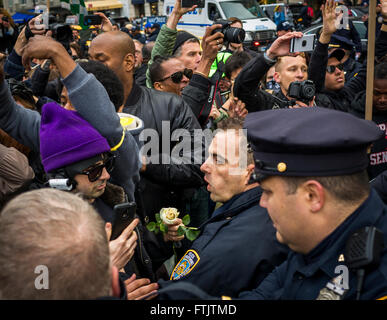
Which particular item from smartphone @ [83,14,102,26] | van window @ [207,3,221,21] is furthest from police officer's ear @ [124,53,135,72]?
van window @ [207,3,221,21]

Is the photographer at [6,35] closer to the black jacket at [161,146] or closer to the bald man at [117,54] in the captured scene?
the bald man at [117,54]

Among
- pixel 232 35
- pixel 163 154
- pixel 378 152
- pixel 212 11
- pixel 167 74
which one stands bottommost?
pixel 378 152

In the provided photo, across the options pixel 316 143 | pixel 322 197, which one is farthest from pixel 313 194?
pixel 316 143

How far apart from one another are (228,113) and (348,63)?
2.78m

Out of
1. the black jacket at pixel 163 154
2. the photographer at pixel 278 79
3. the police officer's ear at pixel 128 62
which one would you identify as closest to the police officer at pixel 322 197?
the black jacket at pixel 163 154

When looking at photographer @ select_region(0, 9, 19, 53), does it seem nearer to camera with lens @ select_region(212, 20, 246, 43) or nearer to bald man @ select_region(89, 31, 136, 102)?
bald man @ select_region(89, 31, 136, 102)

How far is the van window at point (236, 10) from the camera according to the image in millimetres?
15875

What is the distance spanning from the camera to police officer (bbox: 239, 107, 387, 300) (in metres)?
1.39

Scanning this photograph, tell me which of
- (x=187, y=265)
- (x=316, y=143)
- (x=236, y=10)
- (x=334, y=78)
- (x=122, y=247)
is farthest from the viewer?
(x=236, y=10)

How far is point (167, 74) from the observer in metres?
3.86

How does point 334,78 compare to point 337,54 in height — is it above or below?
below

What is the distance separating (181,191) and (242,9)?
1437cm

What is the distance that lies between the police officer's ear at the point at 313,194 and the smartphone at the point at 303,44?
210 centimetres

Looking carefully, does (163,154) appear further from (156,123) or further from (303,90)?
(303,90)
